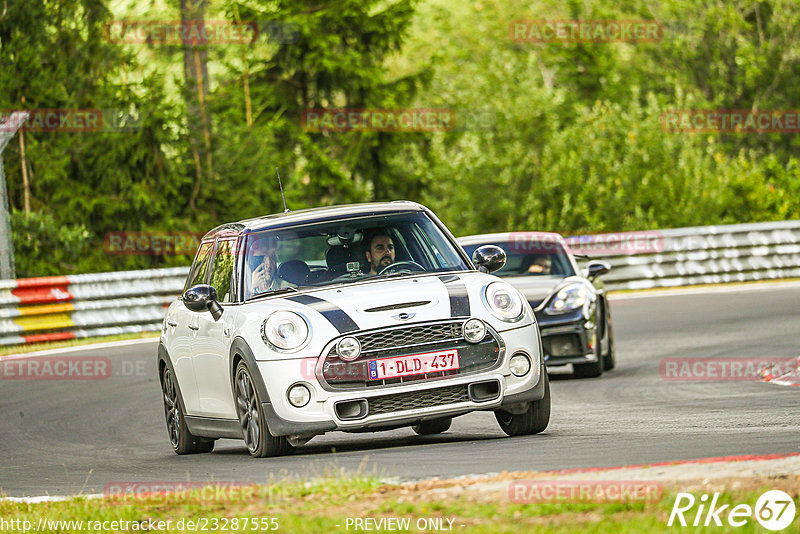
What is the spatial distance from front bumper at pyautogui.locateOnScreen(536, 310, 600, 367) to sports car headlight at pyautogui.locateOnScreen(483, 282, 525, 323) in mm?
5090

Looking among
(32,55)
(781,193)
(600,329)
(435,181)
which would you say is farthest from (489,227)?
(600,329)

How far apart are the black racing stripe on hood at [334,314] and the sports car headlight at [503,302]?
88 centimetres

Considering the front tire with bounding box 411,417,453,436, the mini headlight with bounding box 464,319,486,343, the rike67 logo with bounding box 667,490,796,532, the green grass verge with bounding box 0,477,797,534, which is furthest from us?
the front tire with bounding box 411,417,453,436

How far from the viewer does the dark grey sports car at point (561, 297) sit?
13.7 metres

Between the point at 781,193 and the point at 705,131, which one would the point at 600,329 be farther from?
the point at 705,131

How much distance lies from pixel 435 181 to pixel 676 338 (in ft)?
53.6

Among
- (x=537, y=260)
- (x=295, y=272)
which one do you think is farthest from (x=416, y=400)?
(x=537, y=260)

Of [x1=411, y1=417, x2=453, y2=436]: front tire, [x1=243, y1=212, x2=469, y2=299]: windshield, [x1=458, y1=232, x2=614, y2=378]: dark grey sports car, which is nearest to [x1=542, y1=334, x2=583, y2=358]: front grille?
[x1=458, y1=232, x2=614, y2=378]: dark grey sports car

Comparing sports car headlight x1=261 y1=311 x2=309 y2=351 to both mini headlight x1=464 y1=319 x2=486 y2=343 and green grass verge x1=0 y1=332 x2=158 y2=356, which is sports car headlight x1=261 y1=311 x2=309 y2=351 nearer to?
mini headlight x1=464 y1=319 x2=486 y2=343

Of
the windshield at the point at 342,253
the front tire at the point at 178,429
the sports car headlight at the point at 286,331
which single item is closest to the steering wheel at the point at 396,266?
the windshield at the point at 342,253

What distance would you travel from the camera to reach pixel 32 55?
25.9 m

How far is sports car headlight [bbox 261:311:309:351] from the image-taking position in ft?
26.8

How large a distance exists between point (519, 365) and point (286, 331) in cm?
144

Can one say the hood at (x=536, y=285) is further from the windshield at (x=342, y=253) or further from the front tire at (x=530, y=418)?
the front tire at (x=530, y=418)
